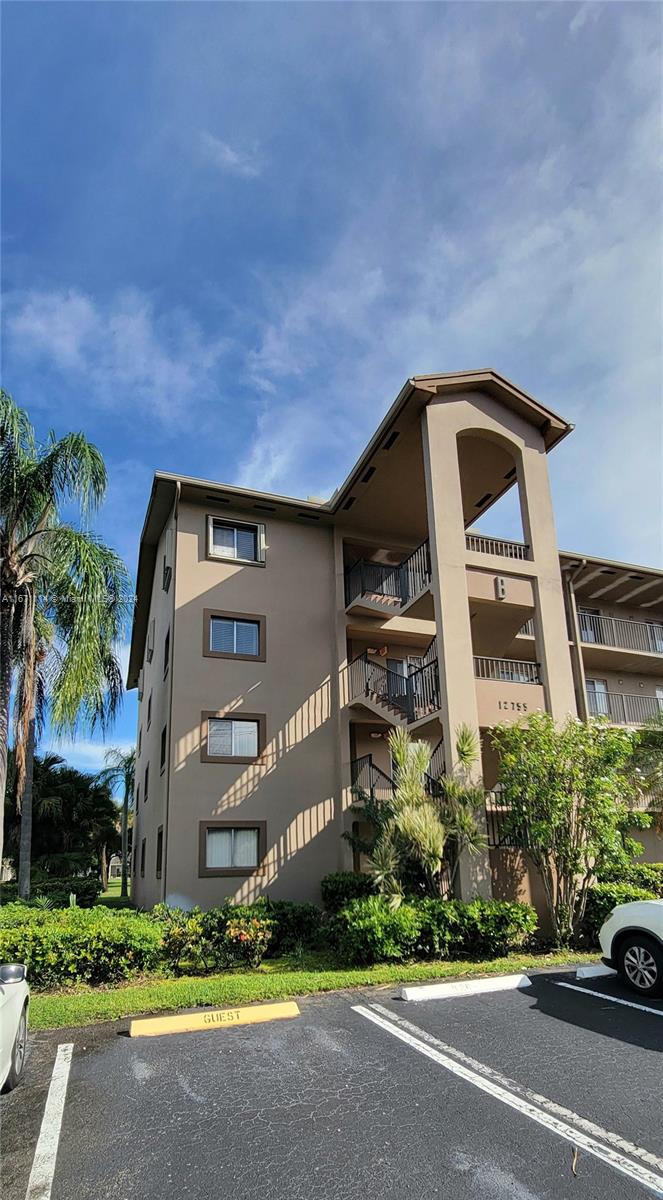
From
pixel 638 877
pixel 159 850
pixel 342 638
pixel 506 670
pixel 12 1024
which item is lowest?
pixel 12 1024

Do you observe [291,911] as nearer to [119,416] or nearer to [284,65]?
[119,416]

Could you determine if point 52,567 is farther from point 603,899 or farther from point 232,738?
point 603,899

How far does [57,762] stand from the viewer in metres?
33.2

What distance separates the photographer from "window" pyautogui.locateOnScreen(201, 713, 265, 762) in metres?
16.3

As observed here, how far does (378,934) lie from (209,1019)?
11.6ft

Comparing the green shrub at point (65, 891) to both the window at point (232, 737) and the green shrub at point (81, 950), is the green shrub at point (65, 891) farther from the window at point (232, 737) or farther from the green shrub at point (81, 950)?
the green shrub at point (81, 950)

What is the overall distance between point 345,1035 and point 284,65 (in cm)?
1249

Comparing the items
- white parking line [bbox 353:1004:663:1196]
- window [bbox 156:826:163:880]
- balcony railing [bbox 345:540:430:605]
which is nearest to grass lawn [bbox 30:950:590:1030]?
white parking line [bbox 353:1004:663:1196]

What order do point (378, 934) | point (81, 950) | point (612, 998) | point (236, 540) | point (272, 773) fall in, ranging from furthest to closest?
point (236, 540) < point (272, 773) < point (378, 934) < point (81, 950) < point (612, 998)

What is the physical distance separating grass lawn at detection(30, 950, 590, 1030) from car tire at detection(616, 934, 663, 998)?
1.95 metres

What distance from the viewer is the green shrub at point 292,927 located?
12.6 m

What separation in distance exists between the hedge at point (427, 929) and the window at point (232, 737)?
5.57 m

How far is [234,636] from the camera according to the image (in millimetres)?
17516

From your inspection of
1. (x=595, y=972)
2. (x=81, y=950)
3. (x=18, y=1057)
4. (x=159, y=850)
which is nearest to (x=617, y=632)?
(x=595, y=972)
